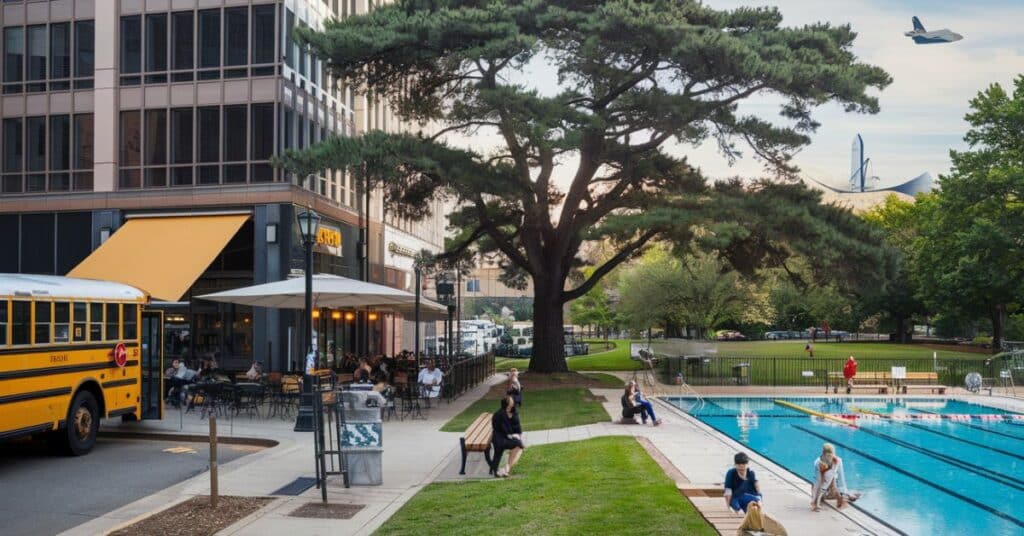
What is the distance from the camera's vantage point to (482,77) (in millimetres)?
30891

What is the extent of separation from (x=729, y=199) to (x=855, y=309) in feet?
174

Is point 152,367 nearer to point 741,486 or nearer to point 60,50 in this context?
point 741,486

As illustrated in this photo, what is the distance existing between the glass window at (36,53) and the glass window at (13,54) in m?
0.29

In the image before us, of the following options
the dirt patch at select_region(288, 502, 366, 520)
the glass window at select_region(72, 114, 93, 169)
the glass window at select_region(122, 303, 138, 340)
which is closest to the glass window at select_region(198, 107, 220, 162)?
the glass window at select_region(72, 114, 93, 169)

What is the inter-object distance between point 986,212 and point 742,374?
20.2 metres

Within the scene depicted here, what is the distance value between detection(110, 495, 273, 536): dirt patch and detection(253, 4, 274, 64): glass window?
909 inches

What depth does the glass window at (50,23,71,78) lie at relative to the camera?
112ft

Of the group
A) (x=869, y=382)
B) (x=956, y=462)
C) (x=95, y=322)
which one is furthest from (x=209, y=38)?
(x=956, y=462)

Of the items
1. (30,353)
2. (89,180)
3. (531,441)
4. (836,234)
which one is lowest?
(531,441)

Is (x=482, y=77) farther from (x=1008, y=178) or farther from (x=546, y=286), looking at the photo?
(x=1008, y=178)

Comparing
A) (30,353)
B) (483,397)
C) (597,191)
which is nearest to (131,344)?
(30,353)

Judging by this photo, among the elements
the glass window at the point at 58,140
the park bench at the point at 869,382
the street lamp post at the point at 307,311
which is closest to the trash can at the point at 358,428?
the street lamp post at the point at 307,311

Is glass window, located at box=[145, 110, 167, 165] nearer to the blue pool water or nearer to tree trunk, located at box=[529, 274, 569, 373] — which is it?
tree trunk, located at box=[529, 274, 569, 373]

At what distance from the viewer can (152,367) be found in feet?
65.0
